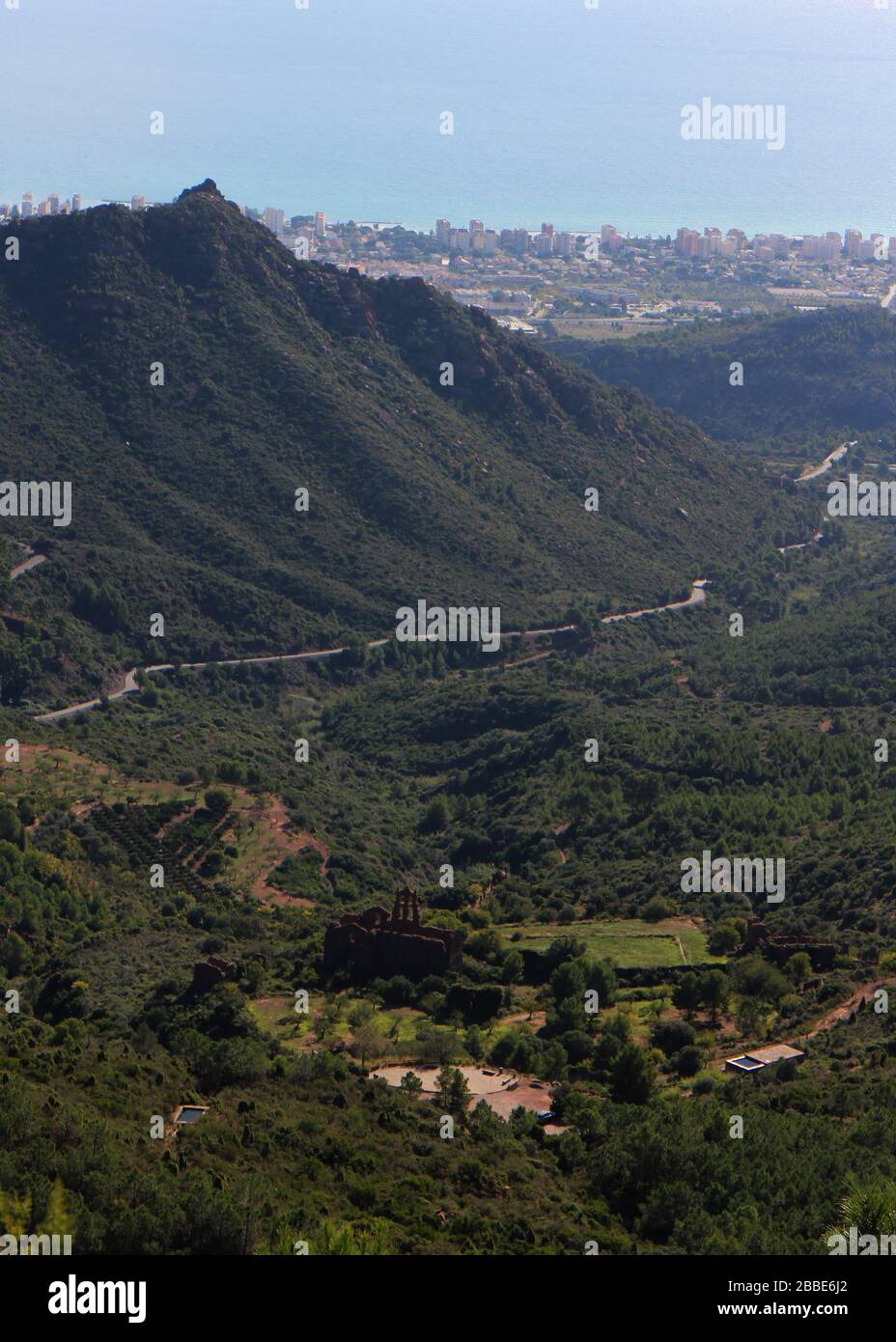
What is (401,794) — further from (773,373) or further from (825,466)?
(773,373)

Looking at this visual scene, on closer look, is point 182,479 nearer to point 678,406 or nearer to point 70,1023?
point 70,1023

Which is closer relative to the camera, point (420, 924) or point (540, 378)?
point (420, 924)

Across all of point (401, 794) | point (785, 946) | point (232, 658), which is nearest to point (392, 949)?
point (785, 946)

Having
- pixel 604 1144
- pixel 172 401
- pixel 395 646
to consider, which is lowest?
pixel 604 1144

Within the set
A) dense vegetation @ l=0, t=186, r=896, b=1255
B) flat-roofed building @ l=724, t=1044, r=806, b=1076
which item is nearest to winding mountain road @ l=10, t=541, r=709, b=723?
dense vegetation @ l=0, t=186, r=896, b=1255

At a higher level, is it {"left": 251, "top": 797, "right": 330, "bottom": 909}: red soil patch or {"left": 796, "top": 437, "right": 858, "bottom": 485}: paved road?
{"left": 796, "top": 437, "right": 858, "bottom": 485}: paved road

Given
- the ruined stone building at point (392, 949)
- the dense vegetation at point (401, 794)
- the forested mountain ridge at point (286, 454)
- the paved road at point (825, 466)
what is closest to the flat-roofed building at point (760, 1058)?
the dense vegetation at point (401, 794)

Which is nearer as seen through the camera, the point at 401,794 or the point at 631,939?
the point at 631,939

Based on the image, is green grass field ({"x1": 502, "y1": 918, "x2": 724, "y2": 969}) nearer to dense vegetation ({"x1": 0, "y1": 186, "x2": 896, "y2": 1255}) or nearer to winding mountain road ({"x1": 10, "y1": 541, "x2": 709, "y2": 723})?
dense vegetation ({"x1": 0, "y1": 186, "x2": 896, "y2": 1255})

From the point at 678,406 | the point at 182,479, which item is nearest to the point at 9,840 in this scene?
the point at 182,479
